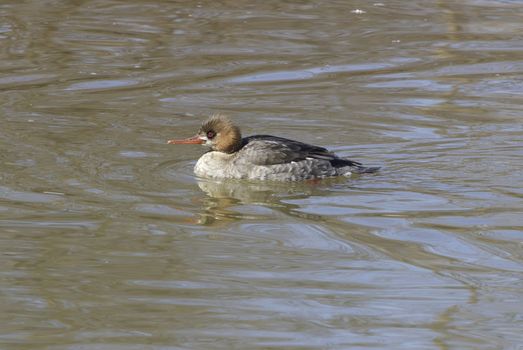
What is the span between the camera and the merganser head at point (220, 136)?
36.3 feet

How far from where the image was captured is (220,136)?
11.1 meters

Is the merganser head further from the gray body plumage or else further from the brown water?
the brown water

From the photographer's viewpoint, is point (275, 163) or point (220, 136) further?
point (220, 136)

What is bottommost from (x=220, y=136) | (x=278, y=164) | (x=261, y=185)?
(x=261, y=185)

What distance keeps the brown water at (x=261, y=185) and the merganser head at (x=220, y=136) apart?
0.29m

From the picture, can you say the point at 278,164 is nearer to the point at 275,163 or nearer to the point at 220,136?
the point at 275,163

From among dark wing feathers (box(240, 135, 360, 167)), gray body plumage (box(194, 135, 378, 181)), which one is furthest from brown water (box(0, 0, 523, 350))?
dark wing feathers (box(240, 135, 360, 167))

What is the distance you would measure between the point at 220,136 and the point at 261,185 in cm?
66

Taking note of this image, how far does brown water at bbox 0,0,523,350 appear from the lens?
723 cm

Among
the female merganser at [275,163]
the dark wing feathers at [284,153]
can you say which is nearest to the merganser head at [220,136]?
the female merganser at [275,163]

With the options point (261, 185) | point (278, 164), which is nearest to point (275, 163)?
point (278, 164)

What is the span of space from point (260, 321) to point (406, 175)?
3.76 meters

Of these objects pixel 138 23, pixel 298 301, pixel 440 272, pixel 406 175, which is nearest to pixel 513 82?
pixel 406 175

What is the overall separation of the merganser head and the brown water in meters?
0.29
